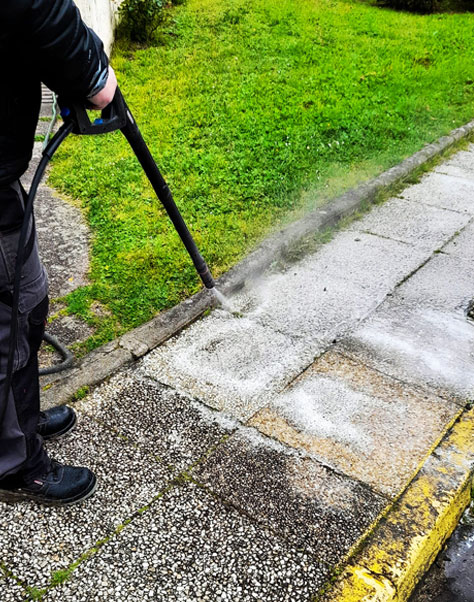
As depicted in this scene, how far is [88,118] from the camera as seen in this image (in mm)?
2312

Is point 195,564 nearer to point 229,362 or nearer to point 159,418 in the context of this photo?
point 159,418

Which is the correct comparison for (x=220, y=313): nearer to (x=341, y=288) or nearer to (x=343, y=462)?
(x=341, y=288)

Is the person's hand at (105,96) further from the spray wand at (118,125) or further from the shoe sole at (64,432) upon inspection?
the shoe sole at (64,432)

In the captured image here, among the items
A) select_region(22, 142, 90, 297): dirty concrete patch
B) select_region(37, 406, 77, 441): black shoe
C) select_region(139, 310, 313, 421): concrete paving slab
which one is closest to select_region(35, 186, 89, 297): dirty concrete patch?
select_region(22, 142, 90, 297): dirty concrete patch

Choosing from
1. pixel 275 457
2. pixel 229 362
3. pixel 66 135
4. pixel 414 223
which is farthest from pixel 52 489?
pixel 414 223

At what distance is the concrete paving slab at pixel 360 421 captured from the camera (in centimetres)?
273

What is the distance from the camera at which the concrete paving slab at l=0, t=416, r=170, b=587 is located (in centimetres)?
231

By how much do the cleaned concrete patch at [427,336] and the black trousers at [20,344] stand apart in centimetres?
182

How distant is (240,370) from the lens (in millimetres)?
3381

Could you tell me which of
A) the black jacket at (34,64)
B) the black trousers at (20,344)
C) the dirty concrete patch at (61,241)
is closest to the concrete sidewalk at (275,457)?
the black trousers at (20,344)

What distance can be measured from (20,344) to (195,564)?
3.39 feet

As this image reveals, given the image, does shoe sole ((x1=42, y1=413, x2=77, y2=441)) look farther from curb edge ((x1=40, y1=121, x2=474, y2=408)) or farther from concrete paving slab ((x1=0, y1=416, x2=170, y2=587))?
curb edge ((x1=40, y1=121, x2=474, y2=408))

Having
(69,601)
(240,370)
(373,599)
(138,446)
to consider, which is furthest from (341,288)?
(69,601)

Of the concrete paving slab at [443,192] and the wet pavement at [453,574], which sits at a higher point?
the concrete paving slab at [443,192]
